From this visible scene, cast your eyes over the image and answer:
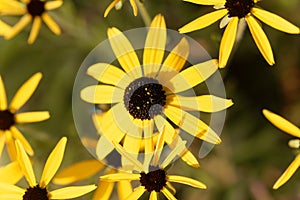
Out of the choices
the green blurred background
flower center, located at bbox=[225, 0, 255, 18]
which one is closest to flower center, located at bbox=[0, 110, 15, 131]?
the green blurred background

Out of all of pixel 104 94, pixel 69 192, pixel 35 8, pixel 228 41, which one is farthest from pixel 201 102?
pixel 35 8

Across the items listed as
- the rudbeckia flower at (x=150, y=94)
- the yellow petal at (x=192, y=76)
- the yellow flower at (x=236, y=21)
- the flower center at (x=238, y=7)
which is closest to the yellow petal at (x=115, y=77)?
the rudbeckia flower at (x=150, y=94)

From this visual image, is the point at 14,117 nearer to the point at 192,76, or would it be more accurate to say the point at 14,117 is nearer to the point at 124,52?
the point at 124,52

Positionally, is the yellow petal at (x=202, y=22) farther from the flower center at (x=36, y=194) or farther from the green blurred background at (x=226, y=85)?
the flower center at (x=36, y=194)

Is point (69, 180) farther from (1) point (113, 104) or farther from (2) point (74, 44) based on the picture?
(2) point (74, 44)

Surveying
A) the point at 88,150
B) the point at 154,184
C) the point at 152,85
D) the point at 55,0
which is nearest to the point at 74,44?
the point at 55,0
